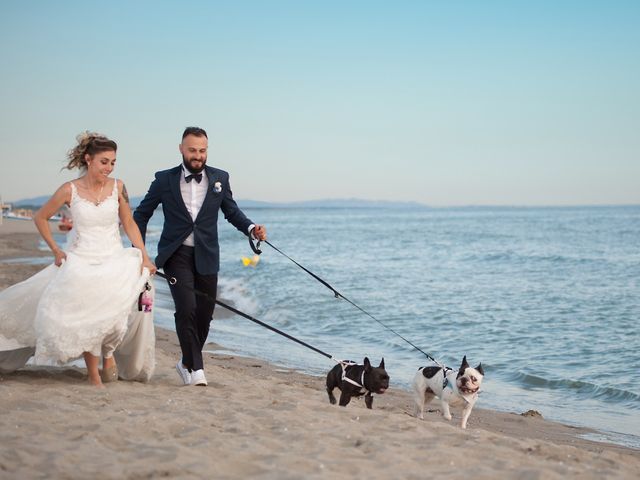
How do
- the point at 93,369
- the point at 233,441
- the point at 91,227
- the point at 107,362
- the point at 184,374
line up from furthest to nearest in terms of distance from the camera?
1. the point at 184,374
2. the point at 107,362
3. the point at 93,369
4. the point at 91,227
5. the point at 233,441

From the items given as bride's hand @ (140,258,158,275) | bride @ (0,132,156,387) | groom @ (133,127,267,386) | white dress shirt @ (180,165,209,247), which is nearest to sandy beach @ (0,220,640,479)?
bride @ (0,132,156,387)

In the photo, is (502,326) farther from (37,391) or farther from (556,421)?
(37,391)

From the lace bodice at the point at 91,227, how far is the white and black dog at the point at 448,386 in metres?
2.82

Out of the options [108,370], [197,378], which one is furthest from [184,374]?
[108,370]

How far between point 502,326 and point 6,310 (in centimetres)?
964

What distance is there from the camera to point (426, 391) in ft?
23.2

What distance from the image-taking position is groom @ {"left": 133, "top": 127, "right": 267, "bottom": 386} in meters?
6.75

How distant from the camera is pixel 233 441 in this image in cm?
488

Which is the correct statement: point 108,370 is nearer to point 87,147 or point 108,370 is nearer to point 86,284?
point 86,284

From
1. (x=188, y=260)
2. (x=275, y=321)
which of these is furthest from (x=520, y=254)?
(x=188, y=260)

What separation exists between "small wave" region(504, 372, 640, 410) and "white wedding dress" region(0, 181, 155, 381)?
5276 millimetres

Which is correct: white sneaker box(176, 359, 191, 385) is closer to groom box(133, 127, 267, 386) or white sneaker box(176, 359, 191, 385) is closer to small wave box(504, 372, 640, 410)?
groom box(133, 127, 267, 386)

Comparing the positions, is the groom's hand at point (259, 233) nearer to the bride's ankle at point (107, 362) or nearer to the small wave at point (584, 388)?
the bride's ankle at point (107, 362)

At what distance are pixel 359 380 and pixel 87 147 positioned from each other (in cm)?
285
